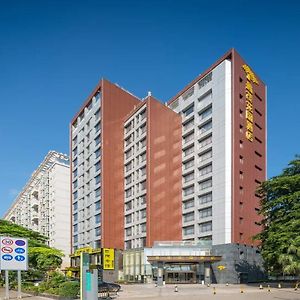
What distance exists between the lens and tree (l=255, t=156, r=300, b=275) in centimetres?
A: 5275

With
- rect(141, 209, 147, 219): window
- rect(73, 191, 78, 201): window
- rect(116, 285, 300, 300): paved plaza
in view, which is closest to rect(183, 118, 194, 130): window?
rect(141, 209, 147, 219): window

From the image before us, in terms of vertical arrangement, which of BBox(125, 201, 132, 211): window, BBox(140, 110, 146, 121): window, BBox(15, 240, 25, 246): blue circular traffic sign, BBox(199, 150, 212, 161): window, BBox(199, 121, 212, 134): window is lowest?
BBox(15, 240, 25, 246): blue circular traffic sign

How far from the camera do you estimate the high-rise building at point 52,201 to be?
133250mm

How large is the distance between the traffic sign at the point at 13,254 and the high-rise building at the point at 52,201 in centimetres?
9547

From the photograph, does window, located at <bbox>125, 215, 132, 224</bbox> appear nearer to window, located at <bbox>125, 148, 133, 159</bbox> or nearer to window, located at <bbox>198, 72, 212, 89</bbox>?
window, located at <bbox>125, 148, 133, 159</bbox>

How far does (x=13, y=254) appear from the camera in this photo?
3762cm

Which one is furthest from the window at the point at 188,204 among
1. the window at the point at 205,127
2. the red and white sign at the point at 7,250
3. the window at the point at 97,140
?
the red and white sign at the point at 7,250

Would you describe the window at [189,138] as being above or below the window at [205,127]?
below

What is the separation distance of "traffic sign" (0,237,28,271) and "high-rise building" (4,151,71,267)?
95.5 meters

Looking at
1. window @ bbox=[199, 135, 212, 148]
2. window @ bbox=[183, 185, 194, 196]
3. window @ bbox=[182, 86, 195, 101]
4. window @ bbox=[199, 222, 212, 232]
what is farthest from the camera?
window @ bbox=[182, 86, 195, 101]

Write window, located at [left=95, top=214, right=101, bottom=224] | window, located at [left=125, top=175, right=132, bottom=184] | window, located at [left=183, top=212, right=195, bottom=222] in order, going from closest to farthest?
window, located at [left=183, top=212, right=195, bottom=222]
window, located at [left=125, top=175, right=132, bottom=184]
window, located at [left=95, top=214, right=101, bottom=224]

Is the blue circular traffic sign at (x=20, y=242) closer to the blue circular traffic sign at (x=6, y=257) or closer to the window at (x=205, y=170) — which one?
the blue circular traffic sign at (x=6, y=257)

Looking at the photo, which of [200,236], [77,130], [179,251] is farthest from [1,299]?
[77,130]

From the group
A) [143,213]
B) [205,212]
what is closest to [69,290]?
[205,212]
